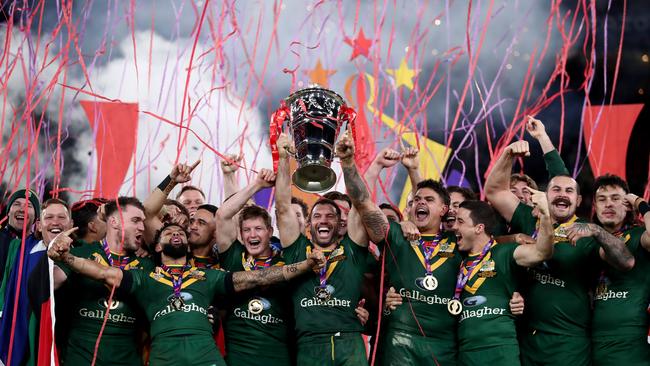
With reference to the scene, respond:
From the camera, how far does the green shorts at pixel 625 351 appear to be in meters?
4.41

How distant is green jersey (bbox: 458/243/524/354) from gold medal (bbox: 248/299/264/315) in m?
1.06

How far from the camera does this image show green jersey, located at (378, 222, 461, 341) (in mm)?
4523

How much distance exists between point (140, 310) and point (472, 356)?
177 centimetres

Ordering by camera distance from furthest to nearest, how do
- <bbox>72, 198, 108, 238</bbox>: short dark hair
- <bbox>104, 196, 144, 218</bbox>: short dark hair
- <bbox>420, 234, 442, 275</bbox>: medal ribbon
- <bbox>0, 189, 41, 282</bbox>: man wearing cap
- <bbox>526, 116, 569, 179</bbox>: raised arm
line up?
1. <bbox>0, 189, 41, 282</bbox>: man wearing cap
2. <bbox>72, 198, 108, 238</bbox>: short dark hair
3. <bbox>526, 116, 569, 179</bbox>: raised arm
4. <bbox>104, 196, 144, 218</bbox>: short dark hair
5. <bbox>420, 234, 442, 275</bbox>: medal ribbon

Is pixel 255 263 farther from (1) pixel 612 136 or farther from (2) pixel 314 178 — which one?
(1) pixel 612 136

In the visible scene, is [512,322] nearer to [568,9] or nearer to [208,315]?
[208,315]

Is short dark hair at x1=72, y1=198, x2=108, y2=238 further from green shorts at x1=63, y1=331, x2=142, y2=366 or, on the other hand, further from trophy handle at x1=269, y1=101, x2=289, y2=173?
trophy handle at x1=269, y1=101, x2=289, y2=173

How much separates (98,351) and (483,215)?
2.16m

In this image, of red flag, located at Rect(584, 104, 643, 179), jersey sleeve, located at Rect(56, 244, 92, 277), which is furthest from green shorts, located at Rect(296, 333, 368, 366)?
red flag, located at Rect(584, 104, 643, 179)

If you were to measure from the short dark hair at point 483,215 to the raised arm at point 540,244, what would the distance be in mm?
214

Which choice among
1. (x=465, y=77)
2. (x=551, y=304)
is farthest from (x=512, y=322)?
(x=465, y=77)

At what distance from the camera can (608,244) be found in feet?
14.3

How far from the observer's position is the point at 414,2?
27.4 ft

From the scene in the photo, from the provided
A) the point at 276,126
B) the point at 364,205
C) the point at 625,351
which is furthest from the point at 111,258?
the point at 625,351
